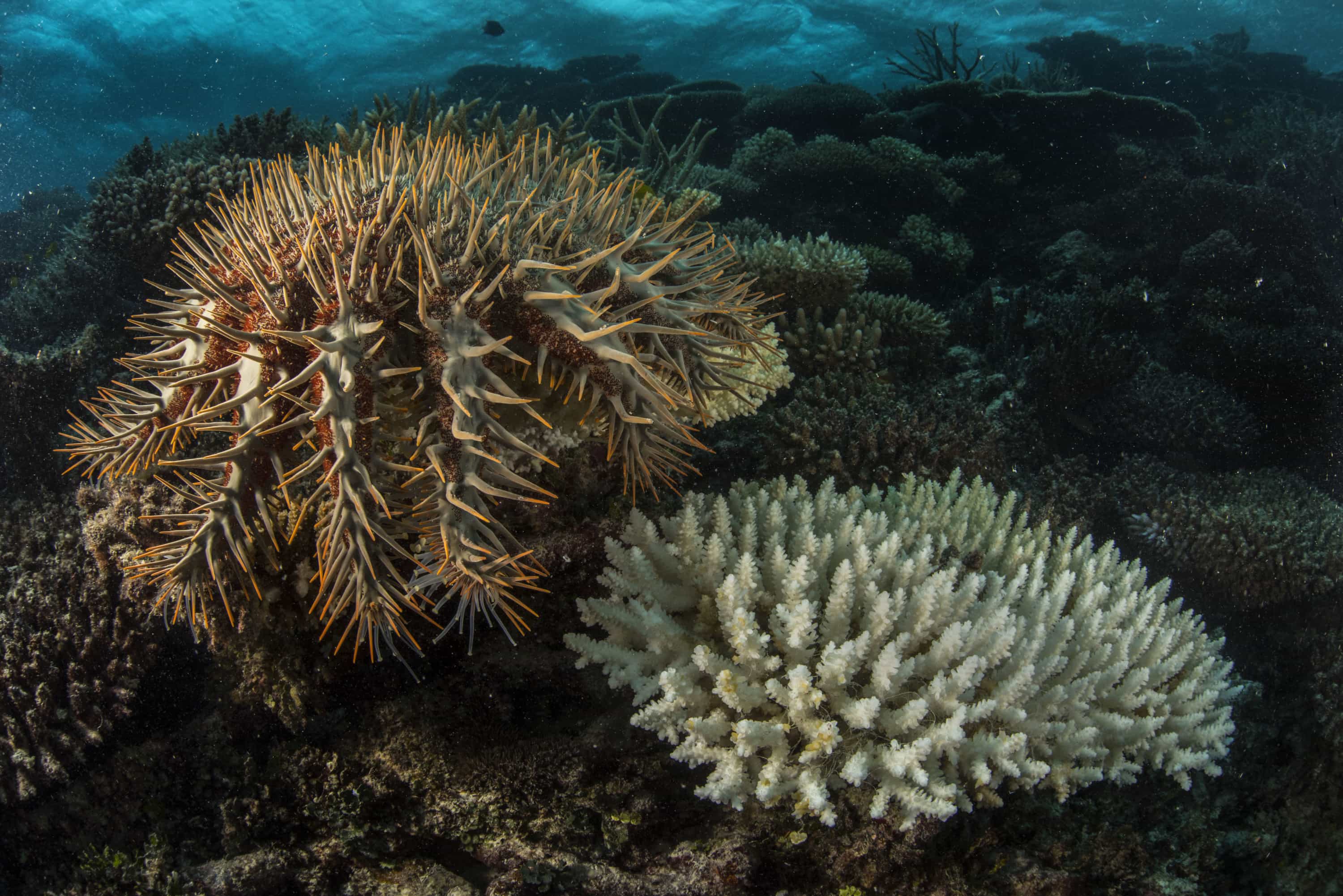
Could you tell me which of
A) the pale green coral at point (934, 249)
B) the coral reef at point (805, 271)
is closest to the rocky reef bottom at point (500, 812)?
the coral reef at point (805, 271)

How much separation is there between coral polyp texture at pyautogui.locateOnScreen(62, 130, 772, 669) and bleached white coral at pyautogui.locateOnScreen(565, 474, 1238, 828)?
0.56m

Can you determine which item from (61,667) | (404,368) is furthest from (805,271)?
(61,667)

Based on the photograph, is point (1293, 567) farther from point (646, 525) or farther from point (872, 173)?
point (872, 173)

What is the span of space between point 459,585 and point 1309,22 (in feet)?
164

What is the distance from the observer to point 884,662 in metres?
2.24

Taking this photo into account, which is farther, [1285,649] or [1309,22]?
[1309,22]

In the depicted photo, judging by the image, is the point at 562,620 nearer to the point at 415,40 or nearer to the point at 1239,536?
the point at 1239,536

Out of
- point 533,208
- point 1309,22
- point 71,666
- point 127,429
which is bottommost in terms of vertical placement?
point 71,666

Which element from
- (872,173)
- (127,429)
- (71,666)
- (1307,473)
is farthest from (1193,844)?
(872,173)

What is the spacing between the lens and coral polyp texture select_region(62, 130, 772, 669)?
1932mm

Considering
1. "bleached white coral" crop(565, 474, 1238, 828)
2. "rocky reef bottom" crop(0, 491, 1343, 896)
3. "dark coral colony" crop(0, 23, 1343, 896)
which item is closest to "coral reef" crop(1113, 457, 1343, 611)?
"dark coral colony" crop(0, 23, 1343, 896)

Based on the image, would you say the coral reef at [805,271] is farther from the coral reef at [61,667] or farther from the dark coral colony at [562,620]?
the coral reef at [61,667]

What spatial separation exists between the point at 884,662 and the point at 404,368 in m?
1.88

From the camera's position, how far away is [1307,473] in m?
5.90
